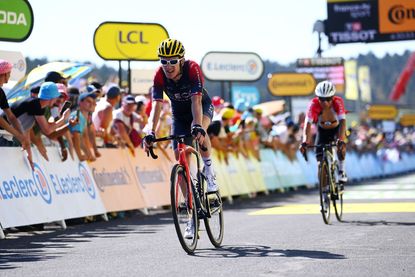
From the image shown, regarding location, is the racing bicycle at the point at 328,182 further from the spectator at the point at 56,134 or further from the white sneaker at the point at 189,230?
the white sneaker at the point at 189,230

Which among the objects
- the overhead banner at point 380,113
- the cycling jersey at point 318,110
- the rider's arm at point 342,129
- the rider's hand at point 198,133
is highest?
the rider's hand at point 198,133

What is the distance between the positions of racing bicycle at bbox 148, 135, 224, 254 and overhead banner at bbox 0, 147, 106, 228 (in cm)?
316

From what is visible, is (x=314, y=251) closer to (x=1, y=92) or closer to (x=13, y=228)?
(x=1, y=92)

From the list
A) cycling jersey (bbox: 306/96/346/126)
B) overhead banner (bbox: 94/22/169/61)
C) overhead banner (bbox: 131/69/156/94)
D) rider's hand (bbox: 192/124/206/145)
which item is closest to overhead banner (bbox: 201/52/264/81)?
overhead banner (bbox: 131/69/156/94)

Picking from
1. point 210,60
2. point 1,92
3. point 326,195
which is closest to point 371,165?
point 210,60

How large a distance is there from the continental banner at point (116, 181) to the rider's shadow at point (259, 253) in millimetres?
5591

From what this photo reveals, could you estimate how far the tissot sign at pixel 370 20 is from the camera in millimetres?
32156

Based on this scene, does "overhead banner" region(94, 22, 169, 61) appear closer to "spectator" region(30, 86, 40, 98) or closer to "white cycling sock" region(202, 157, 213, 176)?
"spectator" region(30, 86, 40, 98)

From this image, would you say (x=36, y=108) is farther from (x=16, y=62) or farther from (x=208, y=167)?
(x=208, y=167)

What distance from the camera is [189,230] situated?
32.8ft

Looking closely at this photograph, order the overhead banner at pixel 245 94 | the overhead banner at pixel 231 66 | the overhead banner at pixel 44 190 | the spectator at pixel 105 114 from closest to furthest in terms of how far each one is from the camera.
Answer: the overhead banner at pixel 44 190, the spectator at pixel 105 114, the overhead banner at pixel 231 66, the overhead banner at pixel 245 94

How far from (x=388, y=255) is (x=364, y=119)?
73.5 m

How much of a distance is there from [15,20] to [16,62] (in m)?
0.85

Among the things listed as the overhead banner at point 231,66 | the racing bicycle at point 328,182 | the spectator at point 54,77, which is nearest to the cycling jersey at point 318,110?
the racing bicycle at point 328,182
